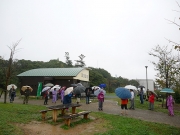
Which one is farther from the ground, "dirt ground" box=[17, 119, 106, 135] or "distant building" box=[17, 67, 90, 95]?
"distant building" box=[17, 67, 90, 95]

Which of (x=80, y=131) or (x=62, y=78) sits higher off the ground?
(x=62, y=78)

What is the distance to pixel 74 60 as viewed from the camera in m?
Result: 63.5

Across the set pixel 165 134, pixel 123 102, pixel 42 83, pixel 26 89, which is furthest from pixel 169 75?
pixel 42 83

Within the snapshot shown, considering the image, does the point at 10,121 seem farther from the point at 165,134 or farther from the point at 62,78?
the point at 62,78

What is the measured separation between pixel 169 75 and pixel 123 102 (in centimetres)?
883

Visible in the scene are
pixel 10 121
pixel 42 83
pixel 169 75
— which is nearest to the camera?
pixel 10 121

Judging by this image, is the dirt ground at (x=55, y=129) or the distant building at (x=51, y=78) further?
the distant building at (x=51, y=78)

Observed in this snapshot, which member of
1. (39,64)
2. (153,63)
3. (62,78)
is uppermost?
(39,64)

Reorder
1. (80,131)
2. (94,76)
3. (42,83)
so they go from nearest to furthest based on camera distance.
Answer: (80,131)
(42,83)
(94,76)

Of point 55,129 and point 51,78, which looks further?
point 51,78

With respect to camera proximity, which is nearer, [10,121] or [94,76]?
[10,121]

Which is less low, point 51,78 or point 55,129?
point 51,78

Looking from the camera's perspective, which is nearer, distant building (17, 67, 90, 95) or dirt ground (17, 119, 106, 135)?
dirt ground (17, 119, 106, 135)

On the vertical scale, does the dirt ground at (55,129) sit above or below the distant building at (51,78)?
below
